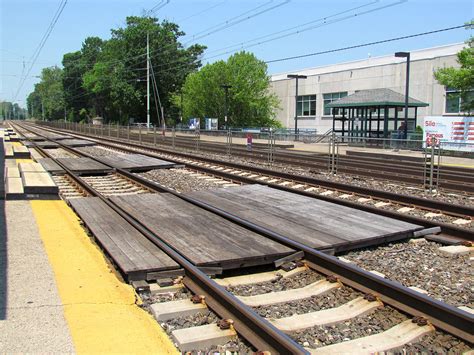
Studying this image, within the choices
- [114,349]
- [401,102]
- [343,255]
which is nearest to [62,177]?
[343,255]

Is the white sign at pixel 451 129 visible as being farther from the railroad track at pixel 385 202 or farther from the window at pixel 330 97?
the window at pixel 330 97

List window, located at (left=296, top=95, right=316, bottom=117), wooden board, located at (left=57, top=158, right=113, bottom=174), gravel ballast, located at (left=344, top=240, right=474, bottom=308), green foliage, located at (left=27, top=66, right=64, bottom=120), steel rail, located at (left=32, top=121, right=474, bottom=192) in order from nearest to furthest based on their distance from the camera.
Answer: gravel ballast, located at (left=344, top=240, right=474, bottom=308), steel rail, located at (left=32, top=121, right=474, bottom=192), wooden board, located at (left=57, top=158, right=113, bottom=174), window, located at (left=296, top=95, right=316, bottom=117), green foliage, located at (left=27, top=66, right=64, bottom=120)

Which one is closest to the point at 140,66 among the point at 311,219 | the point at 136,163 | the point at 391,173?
the point at 136,163

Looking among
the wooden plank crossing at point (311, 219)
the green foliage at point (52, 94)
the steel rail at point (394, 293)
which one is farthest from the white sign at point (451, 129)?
the green foliage at point (52, 94)

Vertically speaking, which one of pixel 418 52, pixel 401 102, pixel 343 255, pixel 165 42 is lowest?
pixel 343 255

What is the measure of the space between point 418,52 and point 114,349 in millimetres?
54523

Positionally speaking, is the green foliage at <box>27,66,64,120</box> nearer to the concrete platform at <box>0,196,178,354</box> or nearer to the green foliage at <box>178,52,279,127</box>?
the green foliage at <box>178,52,279,127</box>

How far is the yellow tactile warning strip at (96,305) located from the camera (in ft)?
14.2

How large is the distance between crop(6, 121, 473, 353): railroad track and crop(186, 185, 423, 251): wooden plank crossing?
3.39ft

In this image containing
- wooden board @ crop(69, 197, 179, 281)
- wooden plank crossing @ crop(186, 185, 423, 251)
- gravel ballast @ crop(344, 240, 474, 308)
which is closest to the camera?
gravel ballast @ crop(344, 240, 474, 308)

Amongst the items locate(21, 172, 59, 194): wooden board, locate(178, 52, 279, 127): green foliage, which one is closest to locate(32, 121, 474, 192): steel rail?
locate(21, 172, 59, 194): wooden board

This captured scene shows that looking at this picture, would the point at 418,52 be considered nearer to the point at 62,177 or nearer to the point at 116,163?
the point at 116,163

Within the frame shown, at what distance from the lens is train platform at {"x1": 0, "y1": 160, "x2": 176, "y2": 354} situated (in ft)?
14.1

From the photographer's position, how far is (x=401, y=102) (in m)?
37.8
